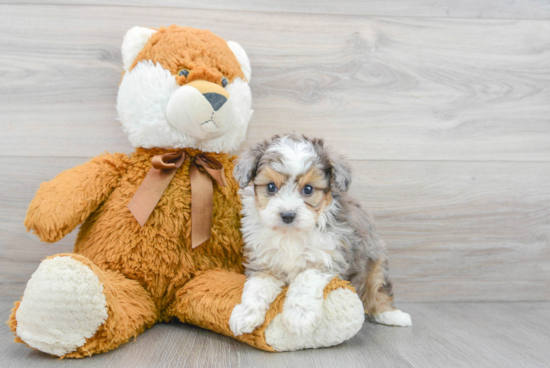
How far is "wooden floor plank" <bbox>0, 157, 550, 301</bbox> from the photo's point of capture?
6.98ft

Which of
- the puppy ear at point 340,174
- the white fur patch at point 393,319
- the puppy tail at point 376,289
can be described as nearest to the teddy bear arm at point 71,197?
Result: the puppy ear at point 340,174

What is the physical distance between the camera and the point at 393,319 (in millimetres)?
1782

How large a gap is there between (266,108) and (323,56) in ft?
1.26

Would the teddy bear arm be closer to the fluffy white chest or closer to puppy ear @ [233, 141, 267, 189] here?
puppy ear @ [233, 141, 267, 189]

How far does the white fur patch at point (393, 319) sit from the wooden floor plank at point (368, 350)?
4cm

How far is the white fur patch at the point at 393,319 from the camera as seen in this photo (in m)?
1.78

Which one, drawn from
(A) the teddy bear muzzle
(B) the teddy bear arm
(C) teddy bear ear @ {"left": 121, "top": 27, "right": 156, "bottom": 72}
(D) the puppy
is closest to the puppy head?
(D) the puppy

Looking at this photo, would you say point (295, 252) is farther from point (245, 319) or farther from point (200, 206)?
point (200, 206)

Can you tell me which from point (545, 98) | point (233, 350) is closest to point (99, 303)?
point (233, 350)

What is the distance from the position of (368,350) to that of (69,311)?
99cm

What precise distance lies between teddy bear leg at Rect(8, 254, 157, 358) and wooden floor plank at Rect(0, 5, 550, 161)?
2.79 ft

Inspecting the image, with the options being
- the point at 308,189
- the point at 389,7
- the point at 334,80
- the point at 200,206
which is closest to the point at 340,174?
the point at 308,189

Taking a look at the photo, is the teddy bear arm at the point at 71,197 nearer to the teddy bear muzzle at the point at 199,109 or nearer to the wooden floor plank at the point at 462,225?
the teddy bear muzzle at the point at 199,109

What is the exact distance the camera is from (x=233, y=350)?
145 centimetres
